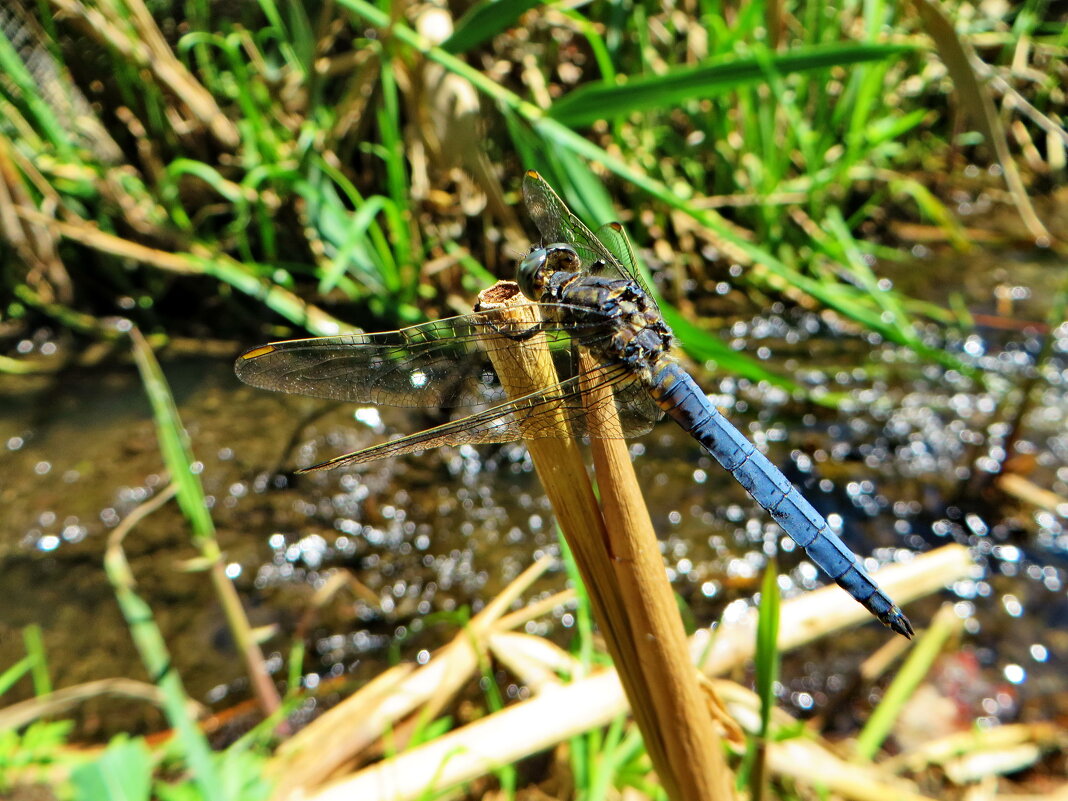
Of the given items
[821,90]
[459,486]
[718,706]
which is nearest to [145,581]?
[459,486]

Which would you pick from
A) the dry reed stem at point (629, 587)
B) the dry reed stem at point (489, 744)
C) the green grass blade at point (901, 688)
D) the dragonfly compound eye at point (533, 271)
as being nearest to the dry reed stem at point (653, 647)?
the dry reed stem at point (629, 587)

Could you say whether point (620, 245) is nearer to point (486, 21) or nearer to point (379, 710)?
point (486, 21)

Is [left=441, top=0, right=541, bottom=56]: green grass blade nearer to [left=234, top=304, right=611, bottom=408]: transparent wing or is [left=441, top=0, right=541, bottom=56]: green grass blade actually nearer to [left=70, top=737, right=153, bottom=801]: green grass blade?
[left=234, top=304, right=611, bottom=408]: transparent wing

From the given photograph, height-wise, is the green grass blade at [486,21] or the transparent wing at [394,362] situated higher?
the green grass blade at [486,21]

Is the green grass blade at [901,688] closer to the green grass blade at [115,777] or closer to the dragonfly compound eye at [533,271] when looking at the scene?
the dragonfly compound eye at [533,271]

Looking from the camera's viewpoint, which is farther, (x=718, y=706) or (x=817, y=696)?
(x=817, y=696)

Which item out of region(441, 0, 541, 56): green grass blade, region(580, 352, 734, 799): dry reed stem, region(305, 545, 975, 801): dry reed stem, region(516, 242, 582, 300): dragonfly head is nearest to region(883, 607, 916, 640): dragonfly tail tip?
region(580, 352, 734, 799): dry reed stem

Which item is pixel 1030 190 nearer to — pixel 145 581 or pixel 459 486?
pixel 459 486
